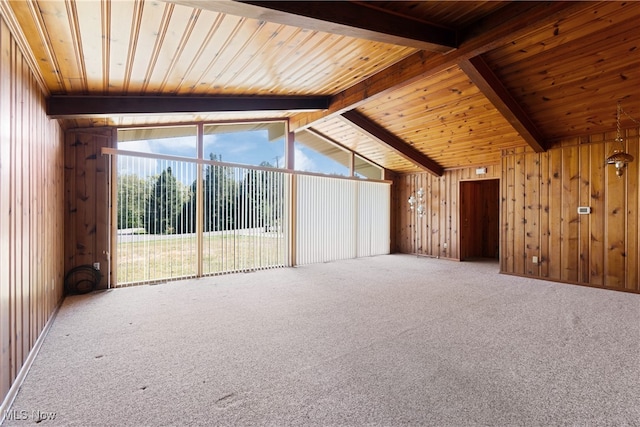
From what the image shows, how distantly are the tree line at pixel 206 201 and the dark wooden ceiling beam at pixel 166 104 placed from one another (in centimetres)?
133

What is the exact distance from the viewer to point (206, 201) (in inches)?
210

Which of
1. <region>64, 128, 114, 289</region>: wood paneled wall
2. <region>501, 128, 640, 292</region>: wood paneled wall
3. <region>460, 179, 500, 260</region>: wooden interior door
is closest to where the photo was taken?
<region>64, 128, 114, 289</region>: wood paneled wall

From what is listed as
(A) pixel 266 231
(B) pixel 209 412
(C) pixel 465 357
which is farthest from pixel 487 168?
(B) pixel 209 412

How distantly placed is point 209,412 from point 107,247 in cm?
378

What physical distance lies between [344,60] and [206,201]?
10.4 feet

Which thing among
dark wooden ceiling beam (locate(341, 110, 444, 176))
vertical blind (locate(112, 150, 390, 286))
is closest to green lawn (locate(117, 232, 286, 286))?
vertical blind (locate(112, 150, 390, 286))

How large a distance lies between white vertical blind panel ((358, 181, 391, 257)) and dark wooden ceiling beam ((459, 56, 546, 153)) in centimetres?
374

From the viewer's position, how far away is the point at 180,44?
106 inches

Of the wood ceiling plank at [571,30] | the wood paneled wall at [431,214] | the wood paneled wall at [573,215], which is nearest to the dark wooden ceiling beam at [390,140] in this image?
the wood paneled wall at [431,214]

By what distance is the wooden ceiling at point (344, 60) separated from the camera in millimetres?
2322

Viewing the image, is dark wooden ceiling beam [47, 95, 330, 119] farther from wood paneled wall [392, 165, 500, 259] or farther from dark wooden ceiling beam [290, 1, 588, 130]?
wood paneled wall [392, 165, 500, 259]

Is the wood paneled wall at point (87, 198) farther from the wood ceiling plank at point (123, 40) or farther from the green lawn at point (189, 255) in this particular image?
the wood ceiling plank at point (123, 40)

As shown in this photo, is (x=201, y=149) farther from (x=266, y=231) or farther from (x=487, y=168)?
(x=487, y=168)

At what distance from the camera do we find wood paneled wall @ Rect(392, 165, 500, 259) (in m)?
7.54
